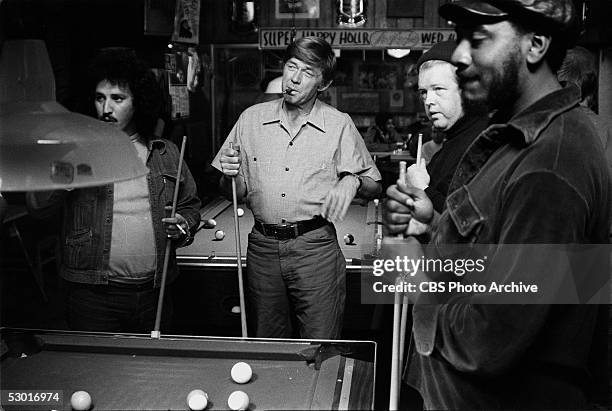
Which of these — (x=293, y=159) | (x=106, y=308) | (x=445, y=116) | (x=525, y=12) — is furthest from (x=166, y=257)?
(x=525, y=12)

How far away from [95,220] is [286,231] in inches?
32.6

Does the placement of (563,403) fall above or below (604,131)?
below

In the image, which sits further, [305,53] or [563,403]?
[305,53]

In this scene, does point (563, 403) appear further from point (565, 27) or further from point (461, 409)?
point (565, 27)

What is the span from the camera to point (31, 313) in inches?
202

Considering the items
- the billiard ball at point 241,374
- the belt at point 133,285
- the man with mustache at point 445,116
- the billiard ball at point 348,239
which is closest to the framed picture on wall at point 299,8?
the billiard ball at point 348,239

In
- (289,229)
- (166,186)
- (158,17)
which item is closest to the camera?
(166,186)

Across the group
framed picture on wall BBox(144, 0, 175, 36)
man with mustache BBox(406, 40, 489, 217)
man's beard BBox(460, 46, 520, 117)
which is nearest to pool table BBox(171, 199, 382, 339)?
man with mustache BBox(406, 40, 489, 217)

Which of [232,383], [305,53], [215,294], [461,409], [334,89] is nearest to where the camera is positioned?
[461,409]

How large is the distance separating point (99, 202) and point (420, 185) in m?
1.33

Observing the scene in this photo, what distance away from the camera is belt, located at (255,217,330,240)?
10.2ft

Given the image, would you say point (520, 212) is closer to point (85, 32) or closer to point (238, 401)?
point (238, 401)

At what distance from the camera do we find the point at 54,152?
56.7 inches

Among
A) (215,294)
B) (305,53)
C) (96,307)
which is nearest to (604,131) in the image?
(305,53)
